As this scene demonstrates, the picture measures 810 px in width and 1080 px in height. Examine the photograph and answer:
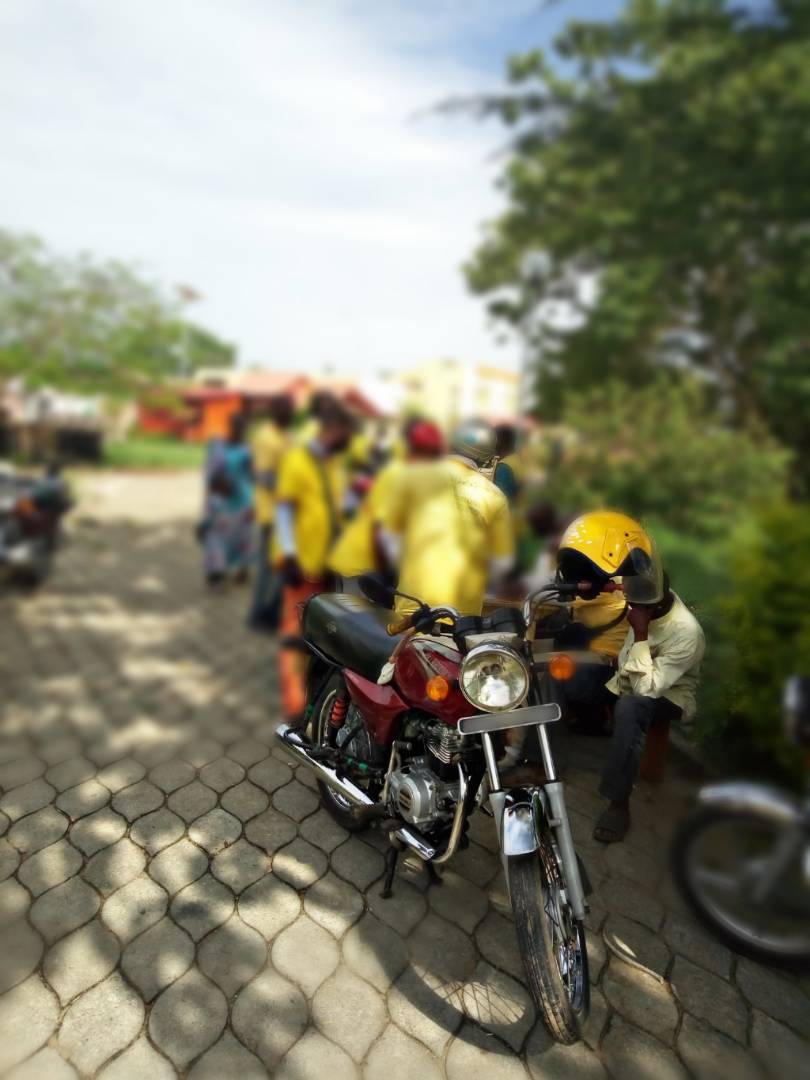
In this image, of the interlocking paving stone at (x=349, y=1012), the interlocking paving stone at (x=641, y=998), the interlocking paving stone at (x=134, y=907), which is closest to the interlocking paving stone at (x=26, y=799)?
the interlocking paving stone at (x=134, y=907)

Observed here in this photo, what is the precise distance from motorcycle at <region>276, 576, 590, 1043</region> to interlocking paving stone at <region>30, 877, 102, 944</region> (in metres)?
0.73

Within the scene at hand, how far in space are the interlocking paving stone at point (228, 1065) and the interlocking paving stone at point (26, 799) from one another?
1093 mm

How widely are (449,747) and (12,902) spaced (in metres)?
1.41

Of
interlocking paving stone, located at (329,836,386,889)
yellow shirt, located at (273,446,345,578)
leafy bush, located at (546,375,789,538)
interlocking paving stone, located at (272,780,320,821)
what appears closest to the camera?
interlocking paving stone, located at (329,836,386,889)

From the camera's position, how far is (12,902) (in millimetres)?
2018

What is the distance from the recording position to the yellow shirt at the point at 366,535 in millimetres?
2297

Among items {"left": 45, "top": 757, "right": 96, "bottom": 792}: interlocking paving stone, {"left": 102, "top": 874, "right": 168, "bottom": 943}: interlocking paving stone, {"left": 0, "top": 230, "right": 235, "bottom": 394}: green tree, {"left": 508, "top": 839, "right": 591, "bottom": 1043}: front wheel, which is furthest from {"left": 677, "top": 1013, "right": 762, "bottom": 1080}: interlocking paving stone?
{"left": 0, "top": 230, "right": 235, "bottom": 394}: green tree

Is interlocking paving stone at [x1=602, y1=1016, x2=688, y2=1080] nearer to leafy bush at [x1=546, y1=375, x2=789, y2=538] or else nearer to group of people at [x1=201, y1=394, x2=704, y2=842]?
group of people at [x1=201, y1=394, x2=704, y2=842]

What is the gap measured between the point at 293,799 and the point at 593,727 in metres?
1.31

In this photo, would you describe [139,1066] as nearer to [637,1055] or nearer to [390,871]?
[390,871]

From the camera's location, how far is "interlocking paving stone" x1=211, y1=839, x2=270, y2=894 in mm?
2131

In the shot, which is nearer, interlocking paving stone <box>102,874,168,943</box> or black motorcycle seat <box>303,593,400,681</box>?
interlocking paving stone <box>102,874,168,943</box>

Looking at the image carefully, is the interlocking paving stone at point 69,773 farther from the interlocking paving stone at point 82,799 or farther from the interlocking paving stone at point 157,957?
the interlocking paving stone at point 157,957

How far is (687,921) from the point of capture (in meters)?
1.63
